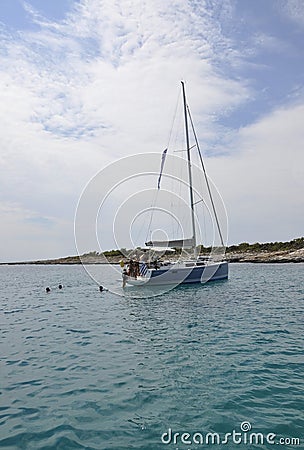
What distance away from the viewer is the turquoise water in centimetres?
766

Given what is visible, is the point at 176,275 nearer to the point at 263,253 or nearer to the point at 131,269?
the point at 131,269

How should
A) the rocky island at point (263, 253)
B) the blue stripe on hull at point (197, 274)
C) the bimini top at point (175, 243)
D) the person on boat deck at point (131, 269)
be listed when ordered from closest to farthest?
the blue stripe on hull at point (197, 274) → the bimini top at point (175, 243) → the person on boat deck at point (131, 269) → the rocky island at point (263, 253)

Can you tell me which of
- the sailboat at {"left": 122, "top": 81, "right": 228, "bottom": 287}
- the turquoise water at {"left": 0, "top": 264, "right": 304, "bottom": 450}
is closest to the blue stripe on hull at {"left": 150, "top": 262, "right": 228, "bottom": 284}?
the sailboat at {"left": 122, "top": 81, "right": 228, "bottom": 287}

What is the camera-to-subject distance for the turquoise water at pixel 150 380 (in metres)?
7.66

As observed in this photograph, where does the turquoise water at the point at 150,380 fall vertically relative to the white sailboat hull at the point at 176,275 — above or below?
below

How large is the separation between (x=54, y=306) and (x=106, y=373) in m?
18.3

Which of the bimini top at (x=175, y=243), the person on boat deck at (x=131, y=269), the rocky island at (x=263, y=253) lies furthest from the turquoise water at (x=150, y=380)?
the rocky island at (x=263, y=253)

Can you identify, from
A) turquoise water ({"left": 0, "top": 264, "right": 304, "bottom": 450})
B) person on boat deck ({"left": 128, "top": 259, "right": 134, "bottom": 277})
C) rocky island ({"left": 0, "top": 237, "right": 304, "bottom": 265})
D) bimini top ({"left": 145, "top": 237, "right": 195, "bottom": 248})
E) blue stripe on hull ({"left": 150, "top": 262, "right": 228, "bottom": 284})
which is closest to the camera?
turquoise water ({"left": 0, "top": 264, "right": 304, "bottom": 450})

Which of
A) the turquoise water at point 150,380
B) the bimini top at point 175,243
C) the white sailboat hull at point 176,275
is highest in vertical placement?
the bimini top at point 175,243

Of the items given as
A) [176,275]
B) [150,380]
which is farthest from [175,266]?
[150,380]

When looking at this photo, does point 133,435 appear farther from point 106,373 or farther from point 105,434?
point 106,373

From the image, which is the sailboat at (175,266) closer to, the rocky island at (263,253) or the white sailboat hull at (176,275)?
the white sailboat hull at (176,275)

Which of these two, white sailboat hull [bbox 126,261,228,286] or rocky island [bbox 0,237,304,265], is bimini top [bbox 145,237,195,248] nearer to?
white sailboat hull [bbox 126,261,228,286]

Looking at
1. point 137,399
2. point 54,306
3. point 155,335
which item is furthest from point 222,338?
point 54,306
